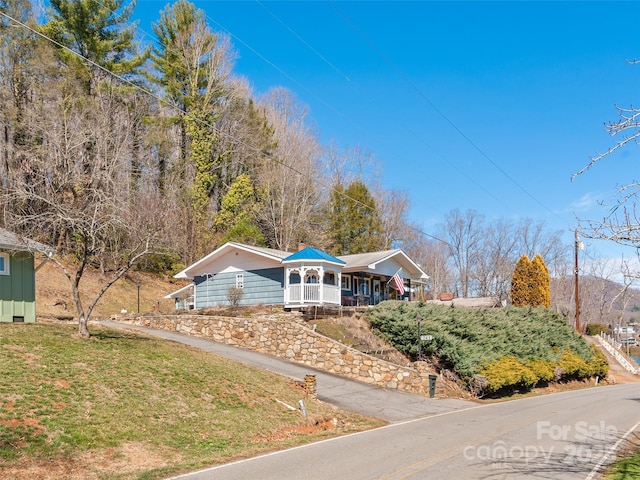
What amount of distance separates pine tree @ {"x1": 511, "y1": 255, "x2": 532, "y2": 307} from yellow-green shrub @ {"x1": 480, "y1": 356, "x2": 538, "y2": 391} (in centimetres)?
1751

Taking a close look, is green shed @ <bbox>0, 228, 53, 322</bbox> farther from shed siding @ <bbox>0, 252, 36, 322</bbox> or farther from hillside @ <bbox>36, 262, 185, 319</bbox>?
hillside @ <bbox>36, 262, 185, 319</bbox>

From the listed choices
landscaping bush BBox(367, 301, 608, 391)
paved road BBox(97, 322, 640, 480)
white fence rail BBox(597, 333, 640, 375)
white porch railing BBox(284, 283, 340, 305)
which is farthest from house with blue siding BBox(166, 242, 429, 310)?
white fence rail BBox(597, 333, 640, 375)

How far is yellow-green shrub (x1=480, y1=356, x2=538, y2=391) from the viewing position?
23558mm

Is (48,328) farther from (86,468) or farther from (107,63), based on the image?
(107,63)

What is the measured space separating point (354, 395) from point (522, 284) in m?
28.0

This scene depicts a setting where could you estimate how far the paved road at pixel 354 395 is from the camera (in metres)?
18.1

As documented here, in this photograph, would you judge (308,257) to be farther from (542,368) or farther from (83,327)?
(83,327)

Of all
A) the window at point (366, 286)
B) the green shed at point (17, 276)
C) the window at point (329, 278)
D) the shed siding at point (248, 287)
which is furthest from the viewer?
the window at point (366, 286)

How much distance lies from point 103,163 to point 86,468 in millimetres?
24933

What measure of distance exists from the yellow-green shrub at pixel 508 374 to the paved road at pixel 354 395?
96.4 inches

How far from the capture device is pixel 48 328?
18688 mm

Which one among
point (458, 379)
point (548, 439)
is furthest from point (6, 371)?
point (458, 379)

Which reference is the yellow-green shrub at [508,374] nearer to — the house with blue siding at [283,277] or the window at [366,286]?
the house with blue siding at [283,277]

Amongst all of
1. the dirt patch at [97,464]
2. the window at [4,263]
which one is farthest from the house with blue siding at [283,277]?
the dirt patch at [97,464]
